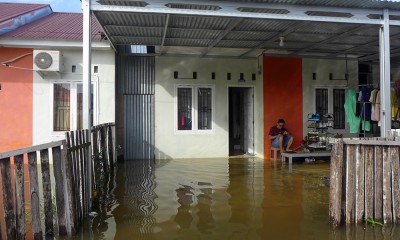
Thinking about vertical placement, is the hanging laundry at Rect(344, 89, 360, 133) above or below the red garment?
above

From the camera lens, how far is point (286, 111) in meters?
10.9

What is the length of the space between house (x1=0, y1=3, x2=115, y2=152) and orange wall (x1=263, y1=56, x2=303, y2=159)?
4469mm

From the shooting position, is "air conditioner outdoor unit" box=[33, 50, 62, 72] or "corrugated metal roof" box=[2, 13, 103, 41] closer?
"air conditioner outdoor unit" box=[33, 50, 62, 72]

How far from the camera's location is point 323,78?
11312 millimetres

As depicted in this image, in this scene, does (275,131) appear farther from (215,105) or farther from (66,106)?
(66,106)

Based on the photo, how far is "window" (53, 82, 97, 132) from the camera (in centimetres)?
973

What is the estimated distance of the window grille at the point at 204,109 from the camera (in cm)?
1093

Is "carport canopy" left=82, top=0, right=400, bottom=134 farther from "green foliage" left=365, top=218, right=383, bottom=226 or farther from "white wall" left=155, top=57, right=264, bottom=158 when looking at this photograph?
"green foliage" left=365, top=218, right=383, bottom=226

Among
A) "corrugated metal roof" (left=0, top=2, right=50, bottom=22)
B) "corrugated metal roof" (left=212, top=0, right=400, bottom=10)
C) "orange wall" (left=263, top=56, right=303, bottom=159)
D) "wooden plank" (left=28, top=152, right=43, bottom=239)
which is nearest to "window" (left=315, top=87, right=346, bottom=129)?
"orange wall" (left=263, top=56, right=303, bottom=159)

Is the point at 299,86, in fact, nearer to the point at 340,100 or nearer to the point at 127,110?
the point at 340,100

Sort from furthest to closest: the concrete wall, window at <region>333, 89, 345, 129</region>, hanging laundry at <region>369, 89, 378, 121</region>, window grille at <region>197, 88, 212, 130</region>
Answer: window at <region>333, 89, 345, 129</region>
the concrete wall
window grille at <region>197, 88, 212, 130</region>
hanging laundry at <region>369, 89, 378, 121</region>

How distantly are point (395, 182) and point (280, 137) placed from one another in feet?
18.6

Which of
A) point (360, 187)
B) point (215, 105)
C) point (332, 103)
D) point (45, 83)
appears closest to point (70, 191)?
point (360, 187)

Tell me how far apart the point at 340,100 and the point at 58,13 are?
9992 mm
